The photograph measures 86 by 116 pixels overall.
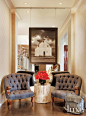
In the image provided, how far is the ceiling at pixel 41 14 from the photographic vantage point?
4.57 m

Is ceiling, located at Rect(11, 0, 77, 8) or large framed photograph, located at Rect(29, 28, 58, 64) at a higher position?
ceiling, located at Rect(11, 0, 77, 8)

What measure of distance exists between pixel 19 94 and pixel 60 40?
2.51 meters

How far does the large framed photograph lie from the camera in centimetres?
480

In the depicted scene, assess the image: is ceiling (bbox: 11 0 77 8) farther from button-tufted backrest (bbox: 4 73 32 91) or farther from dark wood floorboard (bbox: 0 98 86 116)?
dark wood floorboard (bbox: 0 98 86 116)

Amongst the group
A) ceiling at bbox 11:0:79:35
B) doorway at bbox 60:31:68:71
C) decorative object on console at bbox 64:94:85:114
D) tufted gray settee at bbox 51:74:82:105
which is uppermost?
ceiling at bbox 11:0:79:35

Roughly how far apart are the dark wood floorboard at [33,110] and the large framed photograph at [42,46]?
5.12 ft

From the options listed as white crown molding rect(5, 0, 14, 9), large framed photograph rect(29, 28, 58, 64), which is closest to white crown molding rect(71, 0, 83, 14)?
large framed photograph rect(29, 28, 58, 64)

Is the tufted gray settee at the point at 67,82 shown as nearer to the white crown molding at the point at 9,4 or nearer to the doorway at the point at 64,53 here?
the doorway at the point at 64,53

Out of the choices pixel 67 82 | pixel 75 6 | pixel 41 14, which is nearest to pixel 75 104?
pixel 67 82

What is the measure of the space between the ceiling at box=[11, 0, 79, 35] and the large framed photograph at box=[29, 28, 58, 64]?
273 mm

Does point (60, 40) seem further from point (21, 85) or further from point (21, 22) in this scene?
point (21, 85)

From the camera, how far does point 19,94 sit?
3498mm

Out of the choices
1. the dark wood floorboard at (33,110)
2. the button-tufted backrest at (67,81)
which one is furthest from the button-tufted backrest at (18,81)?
the button-tufted backrest at (67,81)

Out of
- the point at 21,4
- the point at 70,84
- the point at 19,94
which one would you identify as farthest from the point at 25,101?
the point at 21,4
